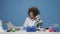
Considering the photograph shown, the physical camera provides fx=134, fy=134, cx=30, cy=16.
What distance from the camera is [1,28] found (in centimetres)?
147

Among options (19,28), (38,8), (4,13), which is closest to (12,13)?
(4,13)

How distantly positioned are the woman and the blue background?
0.04 metres

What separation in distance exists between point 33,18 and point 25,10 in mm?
A: 133

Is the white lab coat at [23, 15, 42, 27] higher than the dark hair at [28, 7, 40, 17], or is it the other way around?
the dark hair at [28, 7, 40, 17]

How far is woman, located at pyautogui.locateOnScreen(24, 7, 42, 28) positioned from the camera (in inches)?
60.9

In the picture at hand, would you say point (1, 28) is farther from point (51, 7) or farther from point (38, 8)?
point (51, 7)

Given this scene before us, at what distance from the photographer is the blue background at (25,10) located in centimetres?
155

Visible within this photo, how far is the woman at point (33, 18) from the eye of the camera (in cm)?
155

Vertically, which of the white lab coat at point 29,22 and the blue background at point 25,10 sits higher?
the blue background at point 25,10

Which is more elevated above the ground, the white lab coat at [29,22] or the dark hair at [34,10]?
the dark hair at [34,10]

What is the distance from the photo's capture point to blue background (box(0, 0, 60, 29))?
1.55 m

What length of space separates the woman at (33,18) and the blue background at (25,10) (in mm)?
37

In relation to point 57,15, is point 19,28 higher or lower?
lower

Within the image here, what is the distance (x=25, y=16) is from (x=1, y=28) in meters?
0.30
